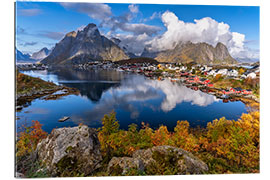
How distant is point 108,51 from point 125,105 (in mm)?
2311

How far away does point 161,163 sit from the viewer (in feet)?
13.3

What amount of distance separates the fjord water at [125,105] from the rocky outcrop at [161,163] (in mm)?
1577

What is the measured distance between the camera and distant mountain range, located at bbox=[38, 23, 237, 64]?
5.70 meters

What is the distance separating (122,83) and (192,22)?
163 inches

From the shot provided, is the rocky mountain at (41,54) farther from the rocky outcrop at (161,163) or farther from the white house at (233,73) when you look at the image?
the white house at (233,73)

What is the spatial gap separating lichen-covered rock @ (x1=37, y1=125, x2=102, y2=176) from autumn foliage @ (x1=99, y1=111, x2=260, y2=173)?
1.57 ft

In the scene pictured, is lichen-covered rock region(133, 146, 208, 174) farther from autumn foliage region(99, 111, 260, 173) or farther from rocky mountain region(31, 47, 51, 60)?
rocky mountain region(31, 47, 51, 60)

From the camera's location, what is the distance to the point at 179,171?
399 cm

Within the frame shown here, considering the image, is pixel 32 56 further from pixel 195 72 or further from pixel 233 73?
pixel 233 73

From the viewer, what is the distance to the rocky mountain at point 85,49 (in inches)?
223

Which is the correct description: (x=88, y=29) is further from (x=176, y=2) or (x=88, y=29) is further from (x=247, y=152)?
(x=247, y=152)

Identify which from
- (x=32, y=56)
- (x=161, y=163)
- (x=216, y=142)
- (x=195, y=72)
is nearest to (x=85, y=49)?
(x=32, y=56)

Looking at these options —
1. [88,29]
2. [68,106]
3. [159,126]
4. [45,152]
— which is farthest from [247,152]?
[88,29]
